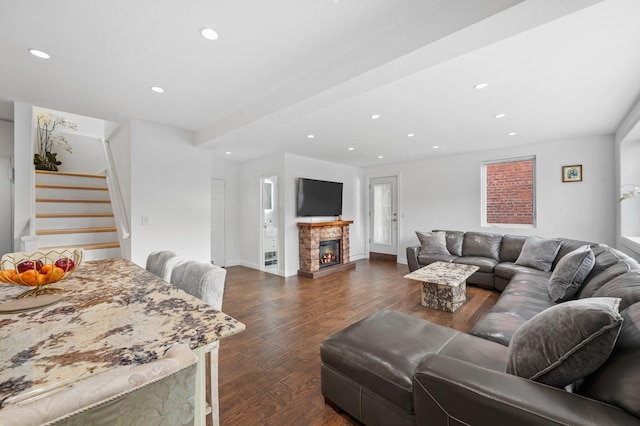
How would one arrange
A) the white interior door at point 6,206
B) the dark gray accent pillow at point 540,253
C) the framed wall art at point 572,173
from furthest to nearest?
the framed wall art at point 572,173 → the white interior door at point 6,206 → the dark gray accent pillow at point 540,253

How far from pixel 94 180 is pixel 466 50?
218 inches

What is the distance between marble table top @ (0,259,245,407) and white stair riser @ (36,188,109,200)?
3.43 metres

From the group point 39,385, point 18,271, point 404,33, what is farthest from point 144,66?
point 39,385

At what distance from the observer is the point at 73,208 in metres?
3.93

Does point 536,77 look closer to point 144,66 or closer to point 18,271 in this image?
point 144,66

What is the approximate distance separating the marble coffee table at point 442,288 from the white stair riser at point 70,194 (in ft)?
16.0

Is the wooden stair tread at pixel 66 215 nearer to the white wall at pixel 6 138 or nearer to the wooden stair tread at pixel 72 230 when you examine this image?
the wooden stair tread at pixel 72 230

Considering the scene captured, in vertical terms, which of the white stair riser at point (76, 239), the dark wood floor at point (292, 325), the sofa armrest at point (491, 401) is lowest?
the dark wood floor at point (292, 325)

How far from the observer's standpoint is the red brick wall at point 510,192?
4.79 m

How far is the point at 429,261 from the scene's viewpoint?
15.3 ft

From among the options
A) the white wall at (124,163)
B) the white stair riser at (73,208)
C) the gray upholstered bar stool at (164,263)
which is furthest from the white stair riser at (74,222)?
the gray upholstered bar stool at (164,263)

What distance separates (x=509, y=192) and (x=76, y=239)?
6.97m

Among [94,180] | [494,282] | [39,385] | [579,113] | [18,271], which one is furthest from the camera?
[94,180]

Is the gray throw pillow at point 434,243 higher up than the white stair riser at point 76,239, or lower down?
lower down
